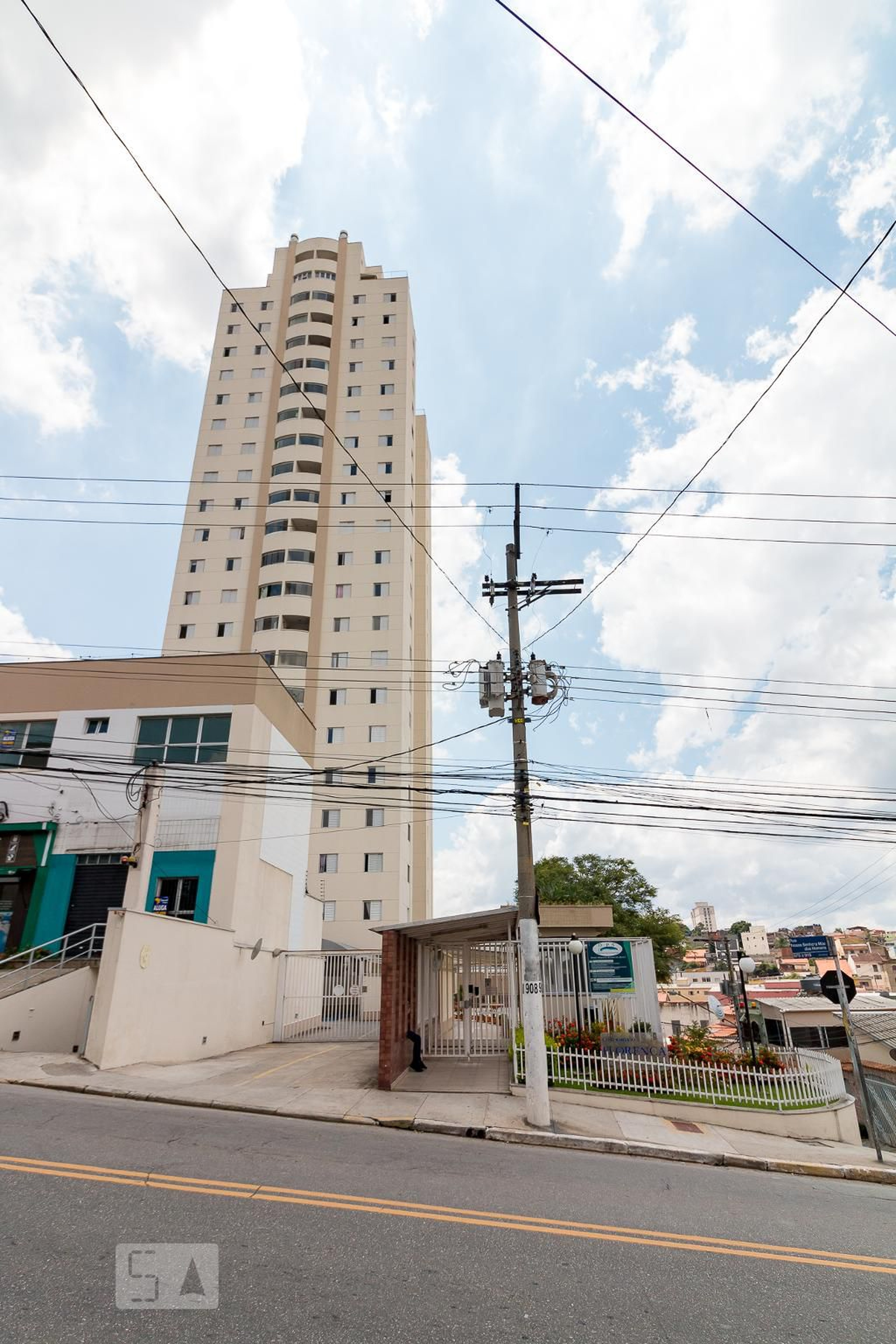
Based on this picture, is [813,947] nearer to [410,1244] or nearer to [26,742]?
[410,1244]

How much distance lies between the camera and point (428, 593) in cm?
6284

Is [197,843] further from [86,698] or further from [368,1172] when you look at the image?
[368,1172]

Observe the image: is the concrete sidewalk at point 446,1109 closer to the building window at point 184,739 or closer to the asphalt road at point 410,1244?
the asphalt road at point 410,1244

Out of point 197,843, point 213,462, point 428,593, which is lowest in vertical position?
point 197,843

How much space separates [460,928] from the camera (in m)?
14.9

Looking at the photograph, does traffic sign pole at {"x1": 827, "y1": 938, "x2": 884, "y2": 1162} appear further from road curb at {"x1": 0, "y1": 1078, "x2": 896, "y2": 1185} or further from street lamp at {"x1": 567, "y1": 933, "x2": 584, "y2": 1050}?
street lamp at {"x1": 567, "y1": 933, "x2": 584, "y2": 1050}

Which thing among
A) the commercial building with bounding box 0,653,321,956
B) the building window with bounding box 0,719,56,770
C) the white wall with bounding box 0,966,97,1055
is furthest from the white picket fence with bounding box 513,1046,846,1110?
the building window with bounding box 0,719,56,770

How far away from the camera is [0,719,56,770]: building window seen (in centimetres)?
2155

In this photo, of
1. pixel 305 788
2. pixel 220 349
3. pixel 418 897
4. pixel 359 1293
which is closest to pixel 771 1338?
pixel 359 1293

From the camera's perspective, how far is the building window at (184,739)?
21156 millimetres

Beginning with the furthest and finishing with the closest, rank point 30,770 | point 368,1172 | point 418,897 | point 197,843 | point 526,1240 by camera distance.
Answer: point 418,897 < point 197,843 < point 30,770 < point 368,1172 < point 526,1240

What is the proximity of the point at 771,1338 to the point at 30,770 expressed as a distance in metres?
18.7

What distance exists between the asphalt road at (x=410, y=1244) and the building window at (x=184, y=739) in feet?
43.9
